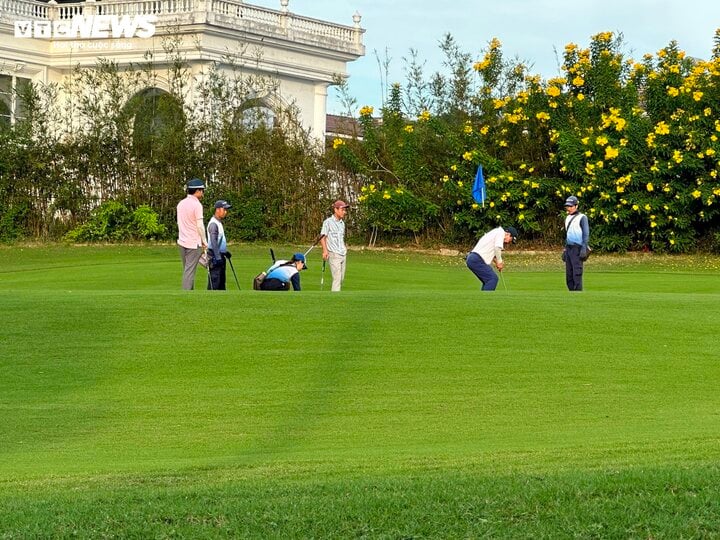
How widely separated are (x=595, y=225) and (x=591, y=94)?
353 centimetres

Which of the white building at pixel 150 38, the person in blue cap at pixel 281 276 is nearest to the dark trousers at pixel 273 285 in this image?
A: the person in blue cap at pixel 281 276

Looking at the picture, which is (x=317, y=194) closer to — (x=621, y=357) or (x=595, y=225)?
(x=595, y=225)

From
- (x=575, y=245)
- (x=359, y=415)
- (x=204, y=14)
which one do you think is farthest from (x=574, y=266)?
(x=204, y=14)

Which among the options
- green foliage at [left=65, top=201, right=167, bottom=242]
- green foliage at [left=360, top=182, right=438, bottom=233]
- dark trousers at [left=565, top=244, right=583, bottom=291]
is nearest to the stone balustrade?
green foliage at [left=65, top=201, right=167, bottom=242]

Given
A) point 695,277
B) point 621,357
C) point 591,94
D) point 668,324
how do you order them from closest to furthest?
point 621,357, point 668,324, point 695,277, point 591,94

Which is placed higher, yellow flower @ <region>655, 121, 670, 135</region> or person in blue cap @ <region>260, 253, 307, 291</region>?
yellow flower @ <region>655, 121, 670, 135</region>

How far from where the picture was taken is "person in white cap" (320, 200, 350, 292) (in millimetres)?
21344

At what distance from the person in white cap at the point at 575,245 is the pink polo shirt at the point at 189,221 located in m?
5.60

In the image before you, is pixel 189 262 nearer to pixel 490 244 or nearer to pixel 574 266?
pixel 490 244

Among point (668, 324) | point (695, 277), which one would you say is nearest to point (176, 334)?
point (668, 324)

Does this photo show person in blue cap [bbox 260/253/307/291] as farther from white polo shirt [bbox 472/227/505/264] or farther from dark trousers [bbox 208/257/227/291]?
white polo shirt [bbox 472/227/505/264]

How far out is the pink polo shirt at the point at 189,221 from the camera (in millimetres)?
18812

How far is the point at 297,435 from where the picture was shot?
36.1ft

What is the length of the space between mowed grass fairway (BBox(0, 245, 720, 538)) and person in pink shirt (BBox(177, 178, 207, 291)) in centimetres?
245
